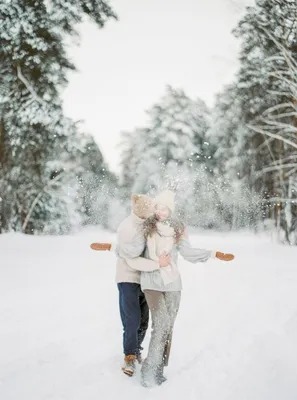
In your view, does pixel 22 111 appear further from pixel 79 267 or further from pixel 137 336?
pixel 137 336

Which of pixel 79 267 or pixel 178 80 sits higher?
pixel 178 80

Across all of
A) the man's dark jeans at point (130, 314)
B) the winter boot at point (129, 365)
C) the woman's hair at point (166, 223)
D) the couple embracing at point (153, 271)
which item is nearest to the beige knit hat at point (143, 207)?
the couple embracing at point (153, 271)

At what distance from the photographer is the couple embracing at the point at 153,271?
14.0 ft

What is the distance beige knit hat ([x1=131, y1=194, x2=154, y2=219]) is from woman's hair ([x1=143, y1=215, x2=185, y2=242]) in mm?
110

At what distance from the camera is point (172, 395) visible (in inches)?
156

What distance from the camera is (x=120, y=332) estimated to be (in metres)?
6.18

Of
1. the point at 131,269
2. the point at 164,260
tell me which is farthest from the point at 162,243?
the point at 131,269

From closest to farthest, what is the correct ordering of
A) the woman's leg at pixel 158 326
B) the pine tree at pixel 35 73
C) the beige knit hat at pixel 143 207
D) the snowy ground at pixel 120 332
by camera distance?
1. the snowy ground at pixel 120 332
2. the woman's leg at pixel 158 326
3. the beige knit hat at pixel 143 207
4. the pine tree at pixel 35 73

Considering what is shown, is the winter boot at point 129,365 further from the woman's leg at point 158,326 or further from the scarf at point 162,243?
the scarf at point 162,243

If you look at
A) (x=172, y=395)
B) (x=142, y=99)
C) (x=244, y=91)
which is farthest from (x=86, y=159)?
(x=172, y=395)

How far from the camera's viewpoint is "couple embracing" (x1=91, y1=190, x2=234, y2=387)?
426 cm

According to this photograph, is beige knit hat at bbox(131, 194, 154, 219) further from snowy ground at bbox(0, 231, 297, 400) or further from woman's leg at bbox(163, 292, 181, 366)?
snowy ground at bbox(0, 231, 297, 400)

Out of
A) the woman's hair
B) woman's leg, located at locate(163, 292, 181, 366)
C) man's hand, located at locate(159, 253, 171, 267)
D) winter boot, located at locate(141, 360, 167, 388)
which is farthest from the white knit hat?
winter boot, located at locate(141, 360, 167, 388)

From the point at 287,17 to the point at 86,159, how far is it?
16677 millimetres
